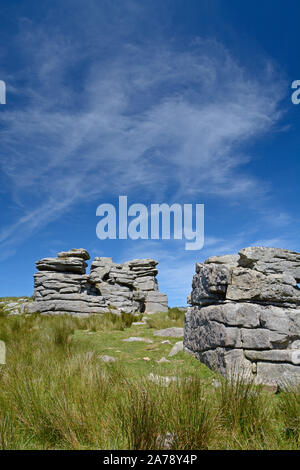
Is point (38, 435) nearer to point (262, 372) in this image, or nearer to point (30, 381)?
point (30, 381)

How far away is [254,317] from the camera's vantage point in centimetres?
578

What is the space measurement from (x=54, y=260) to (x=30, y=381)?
15.3 meters

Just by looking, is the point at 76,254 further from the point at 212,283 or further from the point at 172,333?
the point at 212,283

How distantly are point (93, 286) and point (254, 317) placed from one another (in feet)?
52.0

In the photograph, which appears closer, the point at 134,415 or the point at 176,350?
the point at 134,415

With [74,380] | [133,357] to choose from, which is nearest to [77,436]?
[74,380]

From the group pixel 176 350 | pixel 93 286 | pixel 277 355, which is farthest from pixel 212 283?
pixel 93 286

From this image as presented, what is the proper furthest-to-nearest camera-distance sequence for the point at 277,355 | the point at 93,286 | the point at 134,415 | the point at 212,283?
the point at 93,286 → the point at 212,283 → the point at 277,355 → the point at 134,415

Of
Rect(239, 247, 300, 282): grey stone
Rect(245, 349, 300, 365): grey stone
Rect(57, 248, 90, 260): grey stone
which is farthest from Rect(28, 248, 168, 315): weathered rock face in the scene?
Rect(245, 349, 300, 365): grey stone

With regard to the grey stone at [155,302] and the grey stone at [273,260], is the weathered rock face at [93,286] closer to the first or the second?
the grey stone at [155,302]

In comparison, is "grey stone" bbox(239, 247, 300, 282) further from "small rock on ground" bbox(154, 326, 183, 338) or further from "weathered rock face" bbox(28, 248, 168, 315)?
"weathered rock face" bbox(28, 248, 168, 315)

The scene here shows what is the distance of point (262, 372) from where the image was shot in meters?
5.52

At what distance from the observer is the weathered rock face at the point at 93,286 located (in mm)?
16922

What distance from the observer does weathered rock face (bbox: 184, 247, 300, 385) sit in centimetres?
555
